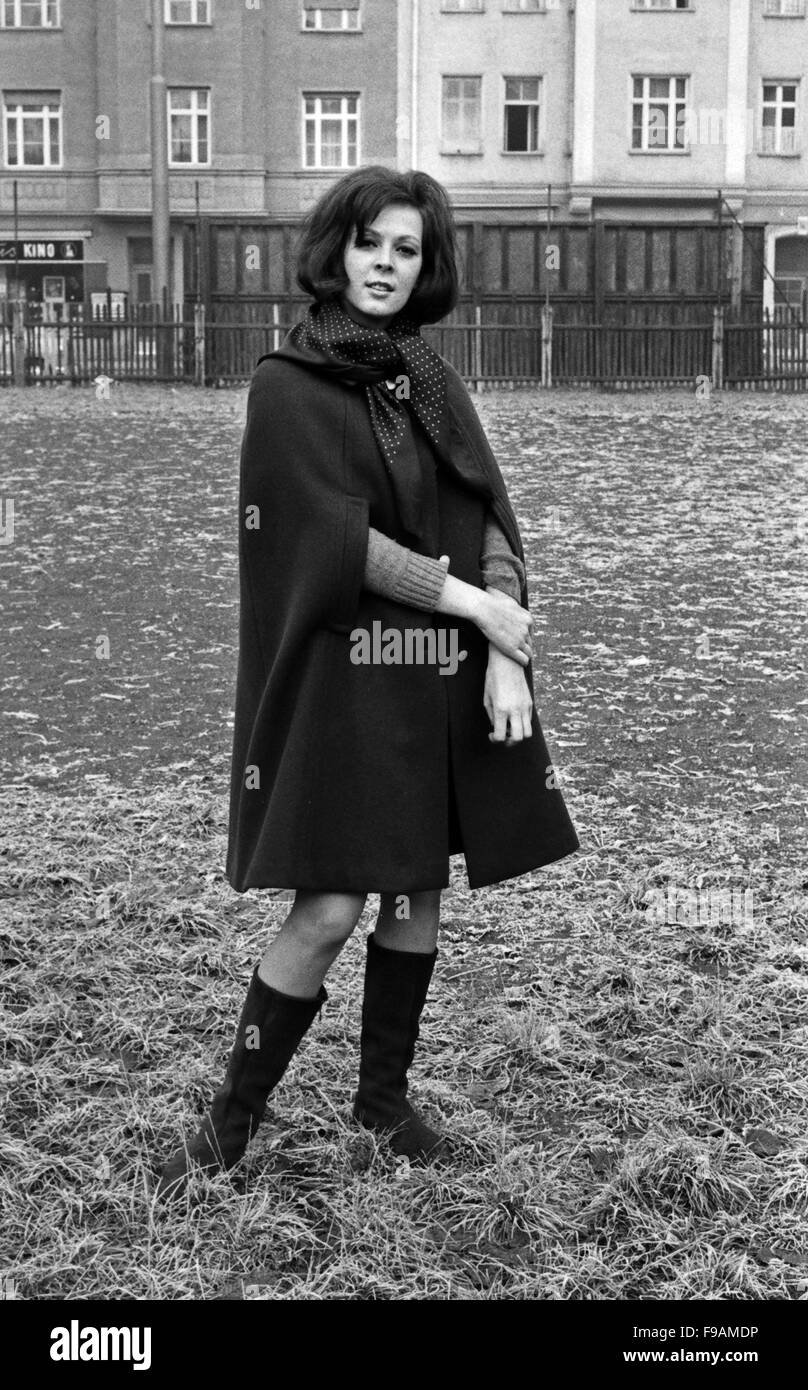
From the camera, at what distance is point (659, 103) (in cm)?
4025

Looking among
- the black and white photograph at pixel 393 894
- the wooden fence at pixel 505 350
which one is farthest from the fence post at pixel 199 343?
the black and white photograph at pixel 393 894

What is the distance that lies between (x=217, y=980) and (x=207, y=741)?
7.90ft

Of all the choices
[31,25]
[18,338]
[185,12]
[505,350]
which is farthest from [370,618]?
[31,25]

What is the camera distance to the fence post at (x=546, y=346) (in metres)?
23.1

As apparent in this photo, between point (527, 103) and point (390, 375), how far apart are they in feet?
133

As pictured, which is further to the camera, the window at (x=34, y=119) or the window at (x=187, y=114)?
the window at (x=34, y=119)

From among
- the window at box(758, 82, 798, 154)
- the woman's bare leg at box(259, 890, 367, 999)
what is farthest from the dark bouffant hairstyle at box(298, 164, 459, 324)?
the window at box(758, 82, 798, 154)

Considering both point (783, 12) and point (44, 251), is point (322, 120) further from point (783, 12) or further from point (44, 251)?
point (783, 12)

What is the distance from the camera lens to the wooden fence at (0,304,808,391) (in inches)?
912

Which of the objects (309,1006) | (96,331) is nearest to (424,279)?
(309,1006)

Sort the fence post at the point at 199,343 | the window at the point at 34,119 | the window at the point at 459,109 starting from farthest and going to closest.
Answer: the window at the point at 34,119 < the window at the point at 459,109 < the fence post at the point at 199,343

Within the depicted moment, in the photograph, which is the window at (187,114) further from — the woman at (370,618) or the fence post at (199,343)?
the woman at (370,618)

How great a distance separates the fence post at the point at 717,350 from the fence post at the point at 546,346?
2.17 metres

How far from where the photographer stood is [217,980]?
4.27 metres
